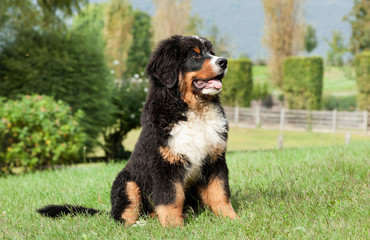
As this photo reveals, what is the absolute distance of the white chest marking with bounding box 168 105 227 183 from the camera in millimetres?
3604

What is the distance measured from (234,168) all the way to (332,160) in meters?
1.53

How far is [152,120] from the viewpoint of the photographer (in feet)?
12.2

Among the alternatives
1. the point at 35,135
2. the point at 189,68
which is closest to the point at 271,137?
the point at 35,135

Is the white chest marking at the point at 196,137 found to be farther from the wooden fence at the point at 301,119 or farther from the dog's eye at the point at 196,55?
the wooden fence at the point at 301,119

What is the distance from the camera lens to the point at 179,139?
3.61 metres

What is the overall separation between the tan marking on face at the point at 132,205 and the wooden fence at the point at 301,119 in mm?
21858

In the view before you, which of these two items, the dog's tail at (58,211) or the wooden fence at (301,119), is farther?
the wooden fence at (301,119)

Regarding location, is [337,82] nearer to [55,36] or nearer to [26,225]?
[55,36]

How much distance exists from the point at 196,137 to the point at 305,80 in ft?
78.6

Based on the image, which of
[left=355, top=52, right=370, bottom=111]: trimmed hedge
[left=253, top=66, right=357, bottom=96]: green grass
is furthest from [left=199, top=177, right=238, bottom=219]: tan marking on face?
[left=253, top=66, right=357, bottom=96]: green grass

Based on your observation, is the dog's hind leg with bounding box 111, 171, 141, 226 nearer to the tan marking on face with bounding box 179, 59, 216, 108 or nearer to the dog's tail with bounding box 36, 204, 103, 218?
the dog's tail with bounding box 36, 204, 103, 218

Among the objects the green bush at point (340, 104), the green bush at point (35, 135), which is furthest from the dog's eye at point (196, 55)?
the green bush at point (340, 104)

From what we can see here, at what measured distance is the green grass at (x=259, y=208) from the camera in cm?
340

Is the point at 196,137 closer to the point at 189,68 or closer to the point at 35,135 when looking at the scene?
the point at 189,68
